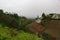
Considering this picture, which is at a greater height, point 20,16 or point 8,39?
point 20,16

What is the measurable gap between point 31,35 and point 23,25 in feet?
0.65

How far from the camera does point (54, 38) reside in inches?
108

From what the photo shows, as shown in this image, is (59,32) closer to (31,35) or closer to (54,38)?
(54,38)

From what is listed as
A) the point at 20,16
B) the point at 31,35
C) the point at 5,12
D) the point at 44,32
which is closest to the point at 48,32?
the point at 44,32

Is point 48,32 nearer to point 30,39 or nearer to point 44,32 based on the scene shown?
point 44,32

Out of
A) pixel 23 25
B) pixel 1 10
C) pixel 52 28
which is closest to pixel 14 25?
pixel 23 25

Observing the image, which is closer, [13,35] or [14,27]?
[13,35]

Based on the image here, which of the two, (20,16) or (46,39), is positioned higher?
(20,16)

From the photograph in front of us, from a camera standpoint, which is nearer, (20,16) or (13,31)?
(13,31)

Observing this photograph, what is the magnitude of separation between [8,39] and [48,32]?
0.53 metres

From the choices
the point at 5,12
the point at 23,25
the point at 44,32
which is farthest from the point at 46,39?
the point at 5,12

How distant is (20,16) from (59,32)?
557 millimetres

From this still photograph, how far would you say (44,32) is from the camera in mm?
2766

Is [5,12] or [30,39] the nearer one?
[30,39]
